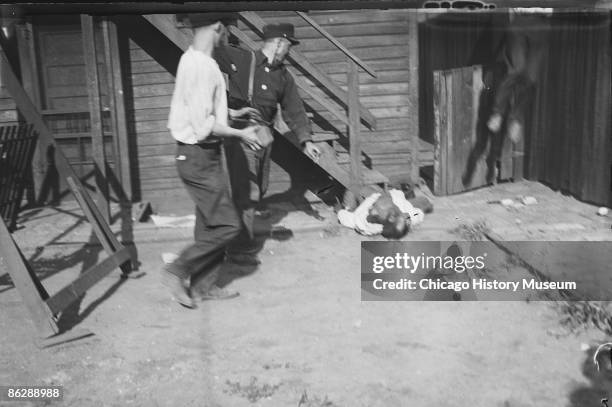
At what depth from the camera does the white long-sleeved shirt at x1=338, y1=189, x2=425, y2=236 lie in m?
6.39

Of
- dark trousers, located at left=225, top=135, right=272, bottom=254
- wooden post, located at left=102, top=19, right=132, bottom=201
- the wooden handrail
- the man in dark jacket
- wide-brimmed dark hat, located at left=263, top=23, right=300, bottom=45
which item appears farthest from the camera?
wooden post, located at left=102, top=19, right=132, bottom=201

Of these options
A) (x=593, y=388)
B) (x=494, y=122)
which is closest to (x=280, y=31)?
(x=494, y=122)

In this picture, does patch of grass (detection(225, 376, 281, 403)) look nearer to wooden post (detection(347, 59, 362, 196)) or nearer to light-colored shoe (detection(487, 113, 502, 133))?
wooden post (detection(347, 59, 362, 196))

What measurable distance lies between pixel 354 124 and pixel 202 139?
111 inches

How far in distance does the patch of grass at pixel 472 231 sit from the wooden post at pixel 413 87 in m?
1.62

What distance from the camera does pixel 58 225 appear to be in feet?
23.0

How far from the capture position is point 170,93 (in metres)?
7.85

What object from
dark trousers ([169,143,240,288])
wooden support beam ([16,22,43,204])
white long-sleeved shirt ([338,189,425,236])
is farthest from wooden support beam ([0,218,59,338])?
wooden support beam ([16,22,43,204])

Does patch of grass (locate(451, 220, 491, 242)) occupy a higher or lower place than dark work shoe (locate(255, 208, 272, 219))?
higher

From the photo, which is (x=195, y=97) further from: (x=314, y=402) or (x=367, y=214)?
(x=367, y=214)

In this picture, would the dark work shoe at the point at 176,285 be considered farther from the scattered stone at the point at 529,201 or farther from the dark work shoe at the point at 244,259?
the scattered stone at the point at 529,201

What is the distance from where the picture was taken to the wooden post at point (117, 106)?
7480 mm

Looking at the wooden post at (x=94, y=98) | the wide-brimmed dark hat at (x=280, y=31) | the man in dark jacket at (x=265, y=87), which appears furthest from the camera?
the wooden post at (x=94, y=98)

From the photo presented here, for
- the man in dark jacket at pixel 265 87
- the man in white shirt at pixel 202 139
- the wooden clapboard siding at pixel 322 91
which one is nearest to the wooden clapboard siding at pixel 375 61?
the wooden clapboard siding at pixel 322 91
